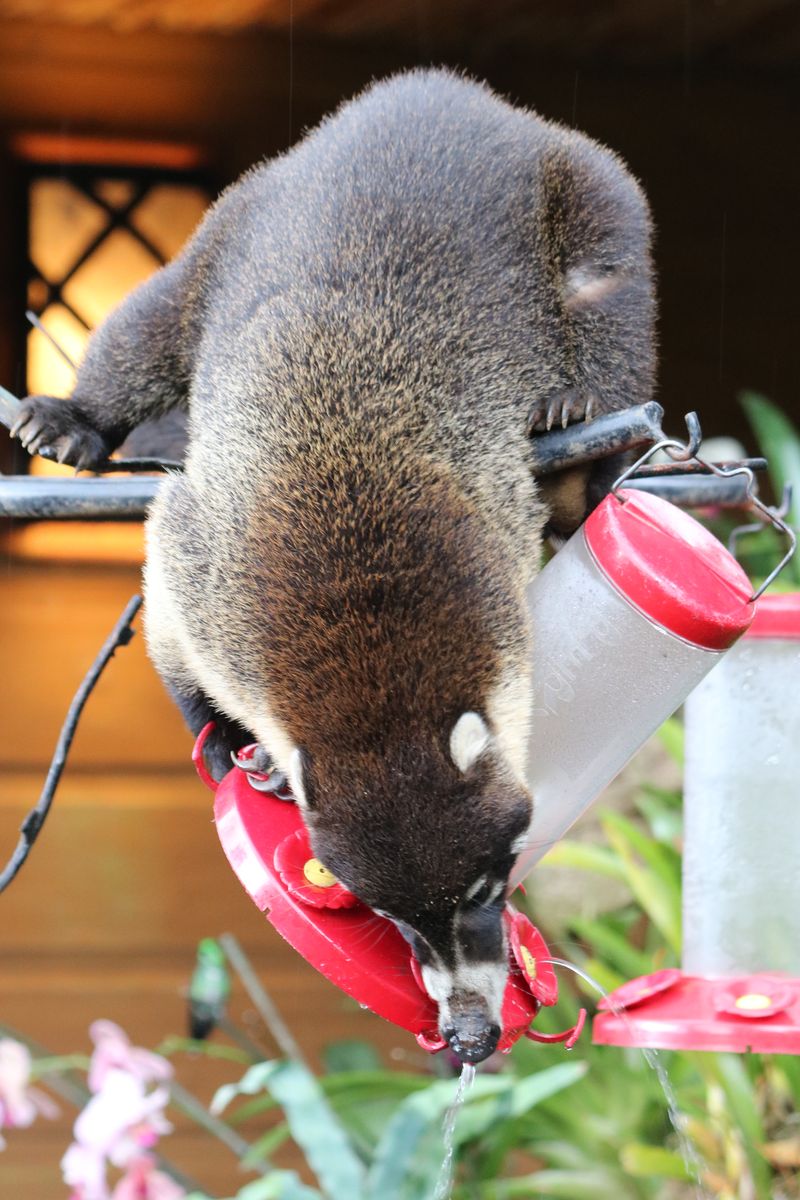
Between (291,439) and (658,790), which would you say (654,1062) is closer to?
(291,439)

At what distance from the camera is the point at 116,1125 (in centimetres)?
240

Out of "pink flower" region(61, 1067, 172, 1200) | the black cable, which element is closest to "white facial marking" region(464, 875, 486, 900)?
the black cable

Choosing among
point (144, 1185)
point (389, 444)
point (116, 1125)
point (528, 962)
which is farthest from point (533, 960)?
point (144, 1185)

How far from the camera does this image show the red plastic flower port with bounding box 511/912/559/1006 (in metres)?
1.47

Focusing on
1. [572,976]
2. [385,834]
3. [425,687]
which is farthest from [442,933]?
[572,976]

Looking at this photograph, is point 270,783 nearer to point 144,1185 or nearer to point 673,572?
point 673,572

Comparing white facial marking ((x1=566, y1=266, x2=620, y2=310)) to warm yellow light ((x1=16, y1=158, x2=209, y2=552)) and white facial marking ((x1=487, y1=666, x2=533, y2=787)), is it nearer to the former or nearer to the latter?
white facial marking ((x1=487, y1=666, x2=533, y2=787))

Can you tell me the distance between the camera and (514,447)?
5.50ft

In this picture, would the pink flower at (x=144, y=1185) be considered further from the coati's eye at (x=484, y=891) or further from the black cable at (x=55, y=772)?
the coati's eye at (x=484, y=891)

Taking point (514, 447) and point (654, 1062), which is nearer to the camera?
point (654, 1062)

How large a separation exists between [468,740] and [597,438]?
0.34 metres

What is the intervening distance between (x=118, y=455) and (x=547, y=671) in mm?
1115

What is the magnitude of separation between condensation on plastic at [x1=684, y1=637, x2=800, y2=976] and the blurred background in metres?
2.54

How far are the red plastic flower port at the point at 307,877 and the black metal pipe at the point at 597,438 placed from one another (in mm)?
492
